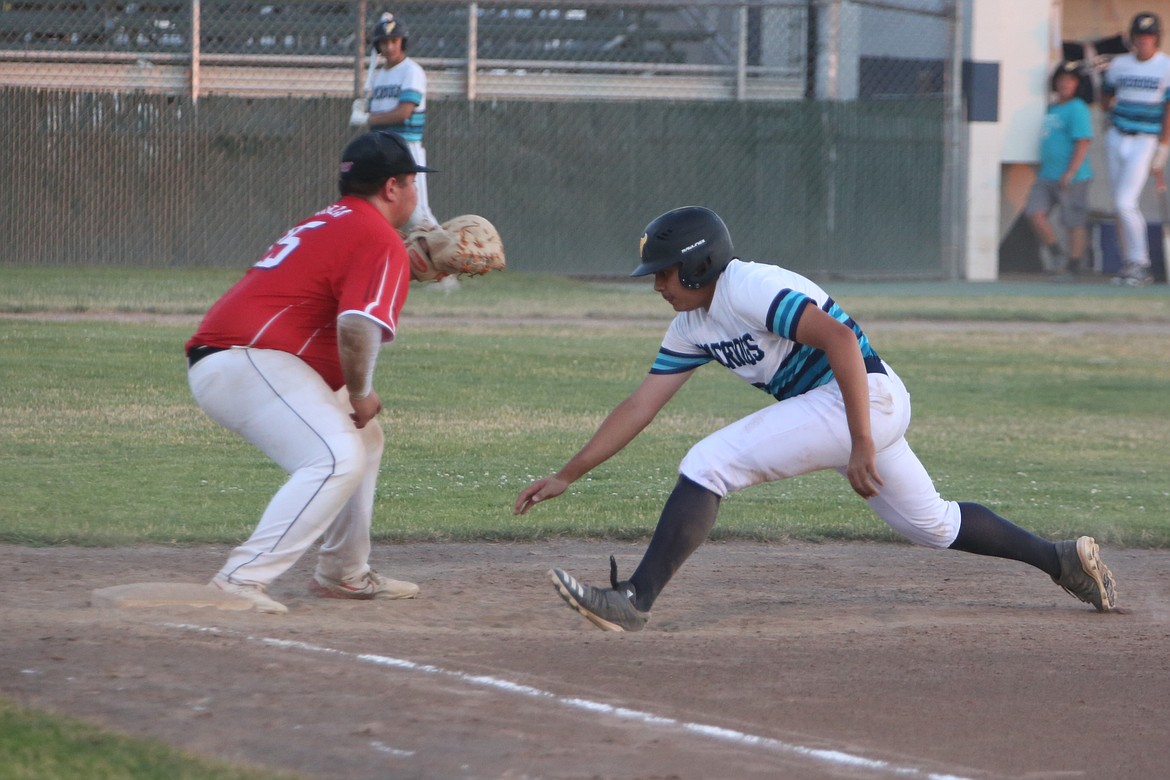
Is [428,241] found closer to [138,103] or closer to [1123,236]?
[138,103]

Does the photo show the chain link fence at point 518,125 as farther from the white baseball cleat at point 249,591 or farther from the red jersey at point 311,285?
the white baseball cleat at point 249,591

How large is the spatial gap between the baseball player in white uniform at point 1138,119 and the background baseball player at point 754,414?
555 inches

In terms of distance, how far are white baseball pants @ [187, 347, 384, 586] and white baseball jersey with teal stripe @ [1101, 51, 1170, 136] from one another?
50.2 ft

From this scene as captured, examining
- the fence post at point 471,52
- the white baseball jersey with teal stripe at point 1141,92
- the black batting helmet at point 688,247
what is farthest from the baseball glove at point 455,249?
the white baseball jersey with teal stripe at point 1141,92

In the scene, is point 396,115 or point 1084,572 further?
point 396,115

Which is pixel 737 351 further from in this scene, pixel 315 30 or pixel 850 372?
pixel 315 30

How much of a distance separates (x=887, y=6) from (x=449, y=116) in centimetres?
539

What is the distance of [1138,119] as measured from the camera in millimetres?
17578

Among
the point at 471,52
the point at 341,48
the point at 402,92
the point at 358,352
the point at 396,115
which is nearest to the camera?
the point at 358,352

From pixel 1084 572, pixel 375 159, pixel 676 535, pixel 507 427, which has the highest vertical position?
Result: pixel 375 159

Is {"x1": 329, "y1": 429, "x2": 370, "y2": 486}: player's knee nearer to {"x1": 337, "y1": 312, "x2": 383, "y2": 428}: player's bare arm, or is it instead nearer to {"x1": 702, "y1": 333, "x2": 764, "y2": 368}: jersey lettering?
{"x1": 337, "y1": 312, "x2": 383, "y2": 428}: player's bare arm

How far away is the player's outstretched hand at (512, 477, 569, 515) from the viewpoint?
4641 millimetres

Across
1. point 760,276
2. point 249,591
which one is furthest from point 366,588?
point 760,276

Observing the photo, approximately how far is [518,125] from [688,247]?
12.9 metres
